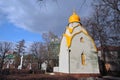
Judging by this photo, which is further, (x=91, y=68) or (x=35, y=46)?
(x=35, y=46)

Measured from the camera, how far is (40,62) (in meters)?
54.9

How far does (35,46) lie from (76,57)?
36.3 meters

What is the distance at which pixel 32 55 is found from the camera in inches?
2322

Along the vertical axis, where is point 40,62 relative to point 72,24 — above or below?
below

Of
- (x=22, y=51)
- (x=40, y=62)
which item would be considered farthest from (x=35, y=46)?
(x=22, y=51)

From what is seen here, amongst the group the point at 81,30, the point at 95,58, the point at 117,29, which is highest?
the point at 81,30

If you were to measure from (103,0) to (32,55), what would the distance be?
158ft

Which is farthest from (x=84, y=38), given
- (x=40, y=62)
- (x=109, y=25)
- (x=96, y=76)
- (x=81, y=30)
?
(x=40, y=62)

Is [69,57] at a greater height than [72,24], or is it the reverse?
[72,24]

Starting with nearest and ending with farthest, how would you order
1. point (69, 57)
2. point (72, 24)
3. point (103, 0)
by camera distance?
point (103, 0) < point (69, 57) < point (72, 24)

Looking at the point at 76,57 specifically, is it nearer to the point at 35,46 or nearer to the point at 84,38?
the point at 84,38

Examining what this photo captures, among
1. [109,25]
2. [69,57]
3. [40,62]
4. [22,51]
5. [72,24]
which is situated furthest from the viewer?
[22,51]

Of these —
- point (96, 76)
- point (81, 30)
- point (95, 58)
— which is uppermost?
point (81, 30)

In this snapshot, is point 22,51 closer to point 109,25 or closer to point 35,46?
point 35,46
